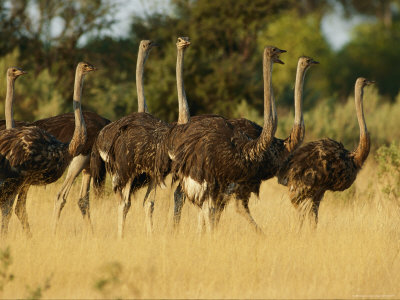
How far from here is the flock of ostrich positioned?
7.28 meters

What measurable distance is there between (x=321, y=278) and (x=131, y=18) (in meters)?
18.1

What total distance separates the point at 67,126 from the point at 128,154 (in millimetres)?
1185

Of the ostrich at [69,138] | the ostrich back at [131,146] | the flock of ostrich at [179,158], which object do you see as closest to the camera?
the flock of ostrich at [179,158]

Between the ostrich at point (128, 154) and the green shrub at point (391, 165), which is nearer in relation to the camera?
the ostrich at point (128, 154)

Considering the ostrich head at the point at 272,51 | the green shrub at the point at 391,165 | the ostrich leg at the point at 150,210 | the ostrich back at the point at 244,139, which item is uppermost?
the ostrich head at the point at 272,51

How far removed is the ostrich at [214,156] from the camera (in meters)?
7.20

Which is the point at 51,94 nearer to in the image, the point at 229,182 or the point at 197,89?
the point at 197,89

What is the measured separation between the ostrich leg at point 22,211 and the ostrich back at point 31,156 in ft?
0.90

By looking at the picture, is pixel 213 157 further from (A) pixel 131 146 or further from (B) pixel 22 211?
(B) pixel 22 211

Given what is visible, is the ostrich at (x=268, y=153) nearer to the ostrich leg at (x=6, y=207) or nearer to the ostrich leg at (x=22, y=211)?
the ostrich leg at (x=22, y=211)

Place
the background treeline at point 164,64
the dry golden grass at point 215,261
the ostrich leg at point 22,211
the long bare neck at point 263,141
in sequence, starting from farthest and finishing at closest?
the background treeline at point 164,64 → the ostrich leg at point 22,211 → the long bare neck at point 263,141 → the dry golden grass at point 215,261

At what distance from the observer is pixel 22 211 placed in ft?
25.4

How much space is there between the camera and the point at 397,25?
42.3 m

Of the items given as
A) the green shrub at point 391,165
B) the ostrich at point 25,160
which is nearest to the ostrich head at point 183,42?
the ostrich at point 25,160
